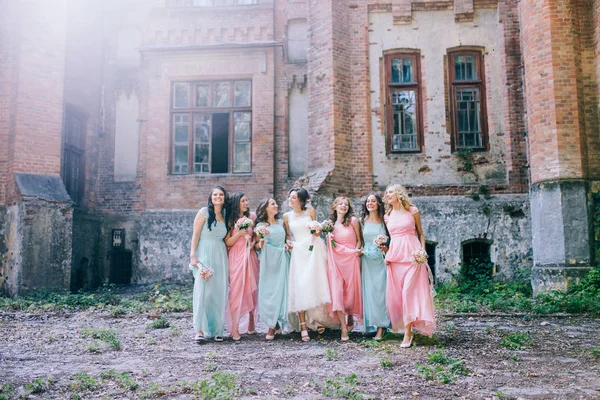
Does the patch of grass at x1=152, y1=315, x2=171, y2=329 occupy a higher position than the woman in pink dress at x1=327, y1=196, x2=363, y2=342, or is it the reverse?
the woman in pink dress at x1=327, y1=196, x2=363, y2=342

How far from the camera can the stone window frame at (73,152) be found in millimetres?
12727

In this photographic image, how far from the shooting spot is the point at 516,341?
5.93m

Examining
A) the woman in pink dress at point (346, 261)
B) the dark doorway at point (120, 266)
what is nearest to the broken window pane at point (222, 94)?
the dark doorway at point (120, 266)

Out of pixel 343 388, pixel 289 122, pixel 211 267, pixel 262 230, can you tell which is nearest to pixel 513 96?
pixel 289 122

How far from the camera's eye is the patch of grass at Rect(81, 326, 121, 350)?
5.96 m

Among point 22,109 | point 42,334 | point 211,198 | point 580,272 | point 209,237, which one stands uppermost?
point 22,109

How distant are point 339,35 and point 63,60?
635 cm

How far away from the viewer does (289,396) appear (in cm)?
396

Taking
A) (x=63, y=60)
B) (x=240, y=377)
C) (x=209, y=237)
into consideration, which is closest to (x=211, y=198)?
(x=209, y=237)

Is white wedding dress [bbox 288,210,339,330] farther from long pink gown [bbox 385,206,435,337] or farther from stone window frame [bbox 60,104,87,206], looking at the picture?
stone window frame [bbox 60,104,87,206]

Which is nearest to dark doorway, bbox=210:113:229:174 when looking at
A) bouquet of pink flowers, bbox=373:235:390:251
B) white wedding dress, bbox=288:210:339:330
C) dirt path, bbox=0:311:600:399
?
dirt path, bbox=0:311:600:399

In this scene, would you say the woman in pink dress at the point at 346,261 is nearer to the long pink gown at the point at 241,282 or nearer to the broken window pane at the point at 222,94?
the long pink gown at the point at 241,282

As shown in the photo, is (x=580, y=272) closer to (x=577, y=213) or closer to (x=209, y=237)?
(x=577, y=213)

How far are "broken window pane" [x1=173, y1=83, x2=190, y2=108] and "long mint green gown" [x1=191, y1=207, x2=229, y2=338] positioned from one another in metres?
7.75
